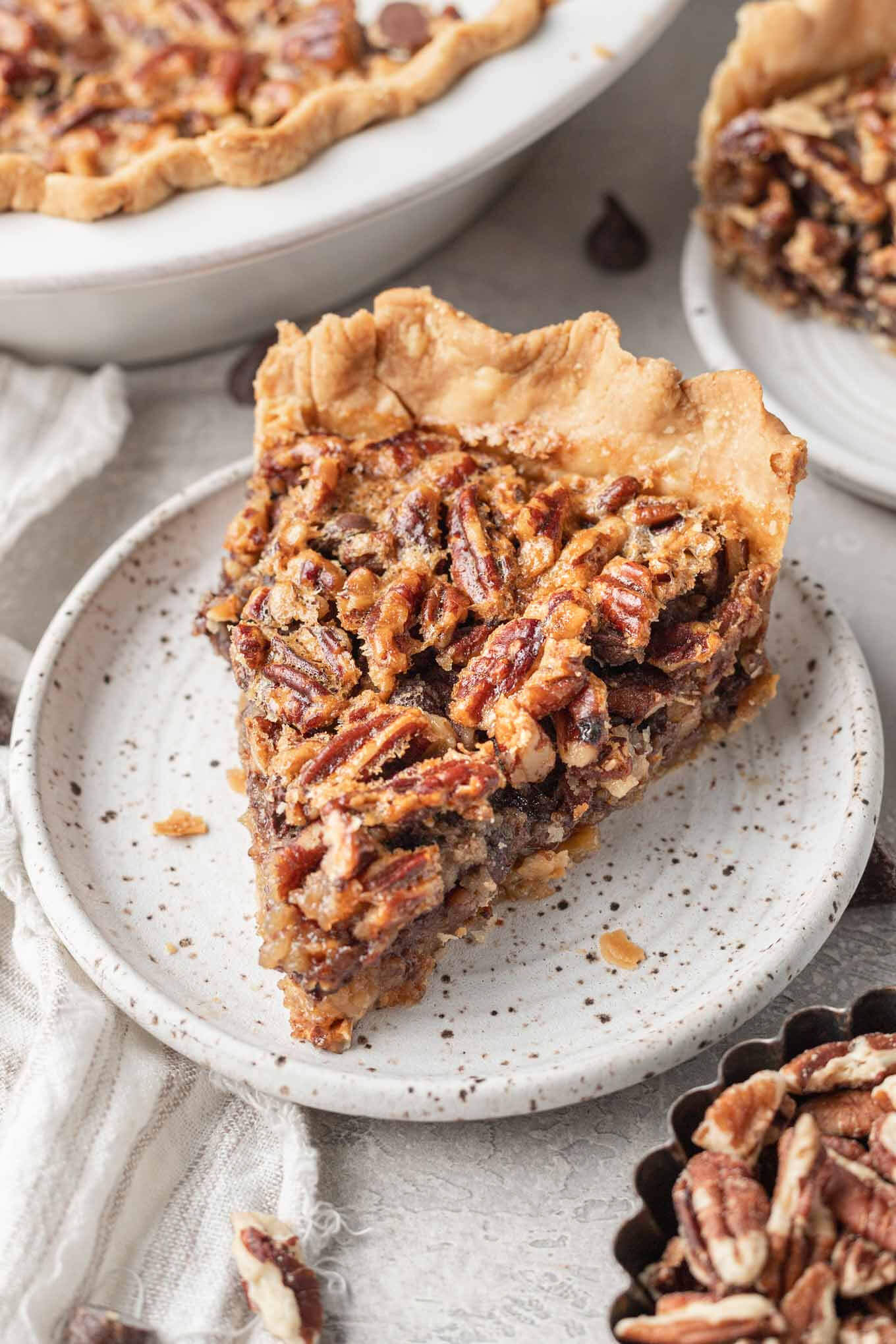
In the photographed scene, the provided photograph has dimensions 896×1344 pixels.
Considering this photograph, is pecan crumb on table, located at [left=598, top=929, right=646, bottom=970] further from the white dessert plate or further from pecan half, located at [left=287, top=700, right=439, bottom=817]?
the white dessert plate

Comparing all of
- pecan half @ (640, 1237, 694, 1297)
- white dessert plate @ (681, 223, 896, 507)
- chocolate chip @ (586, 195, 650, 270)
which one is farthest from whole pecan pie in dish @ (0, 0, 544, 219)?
pecan half @ (640, 1237, 694, 1297)

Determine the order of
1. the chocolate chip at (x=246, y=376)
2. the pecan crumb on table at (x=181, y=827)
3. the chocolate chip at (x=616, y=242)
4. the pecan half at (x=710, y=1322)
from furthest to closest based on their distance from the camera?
the chocolate chip at (x=616, y=242), the chocolate chip at (x=246, y=376), the pecan crumb on table at (x=181, y=827), the pecan half at (x=710, y=1322)

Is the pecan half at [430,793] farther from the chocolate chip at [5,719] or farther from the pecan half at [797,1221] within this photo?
the chocolate chip at [5,719]

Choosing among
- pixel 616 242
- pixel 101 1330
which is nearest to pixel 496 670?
pixel 101 1330

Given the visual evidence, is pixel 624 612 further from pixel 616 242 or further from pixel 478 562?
pixel 616 242

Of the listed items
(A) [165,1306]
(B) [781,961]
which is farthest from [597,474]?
(A) [165,1306]

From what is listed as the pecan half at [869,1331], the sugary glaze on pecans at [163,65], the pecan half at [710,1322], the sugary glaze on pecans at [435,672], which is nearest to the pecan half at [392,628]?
the sugary glaze on pecans at [435,672]
